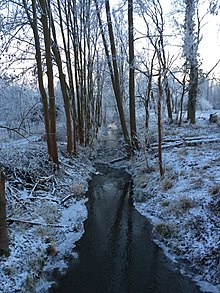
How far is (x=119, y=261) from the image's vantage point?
5.79m

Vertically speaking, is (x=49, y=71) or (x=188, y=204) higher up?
(x=49, y=71)

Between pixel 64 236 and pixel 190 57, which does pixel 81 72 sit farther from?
pixel 64 236

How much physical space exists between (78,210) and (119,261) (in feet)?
10.4

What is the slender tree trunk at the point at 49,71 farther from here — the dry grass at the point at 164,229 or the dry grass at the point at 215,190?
the dry grass at the point at 215,190

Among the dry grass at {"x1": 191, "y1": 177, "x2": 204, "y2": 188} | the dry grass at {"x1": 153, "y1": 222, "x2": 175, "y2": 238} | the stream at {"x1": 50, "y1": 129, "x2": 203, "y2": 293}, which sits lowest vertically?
the stream at {"x1": 50, "y1": 129, "x2": 203, "y2": 293}

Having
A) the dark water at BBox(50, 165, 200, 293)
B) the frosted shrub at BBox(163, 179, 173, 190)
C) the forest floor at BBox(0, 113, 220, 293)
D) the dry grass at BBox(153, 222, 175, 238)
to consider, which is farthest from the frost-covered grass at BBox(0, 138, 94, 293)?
the frosted shrub at BBox(163, 179, 173, 190)

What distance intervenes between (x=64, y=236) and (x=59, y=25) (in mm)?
13000

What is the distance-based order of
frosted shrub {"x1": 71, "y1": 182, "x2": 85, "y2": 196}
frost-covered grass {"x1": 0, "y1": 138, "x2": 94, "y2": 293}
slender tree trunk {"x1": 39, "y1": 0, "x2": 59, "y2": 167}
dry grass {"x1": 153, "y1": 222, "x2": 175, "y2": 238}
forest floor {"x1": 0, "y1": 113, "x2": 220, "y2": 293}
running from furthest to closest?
1. frosted shrub {"x1": 71, "y1": 182, "x2": 85, "y2": 196}
2. slender tree trunk {"x1": 39, "y1": 0, "x2": 59, "y2": 167}
3. dry grass {"x1": 153, "y1": 222, "x2": 175, "y2": 238}
4. forest floor {"x1": 0, "y1": 113, "x2": 220, "y2": 293}
5. frost-covered grass {"x1": 0, "y1": 138, "x2": 94, "y2": 293}

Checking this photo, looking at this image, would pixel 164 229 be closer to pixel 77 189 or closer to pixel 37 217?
pixel 37 217

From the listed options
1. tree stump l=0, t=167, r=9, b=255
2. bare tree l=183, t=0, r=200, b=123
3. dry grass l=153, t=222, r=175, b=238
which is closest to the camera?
tree stump l=0, t=167, r=9, b=255

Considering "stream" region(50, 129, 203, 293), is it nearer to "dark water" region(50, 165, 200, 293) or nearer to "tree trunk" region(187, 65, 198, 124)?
"dark water" region(50, 165, 200, 293)

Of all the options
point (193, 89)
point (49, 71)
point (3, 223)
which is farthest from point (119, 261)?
point (193, 89)

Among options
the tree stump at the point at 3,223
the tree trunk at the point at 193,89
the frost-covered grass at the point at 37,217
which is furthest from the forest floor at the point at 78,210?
the tree trunk at the point at 193,89

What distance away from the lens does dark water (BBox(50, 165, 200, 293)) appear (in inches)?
193
